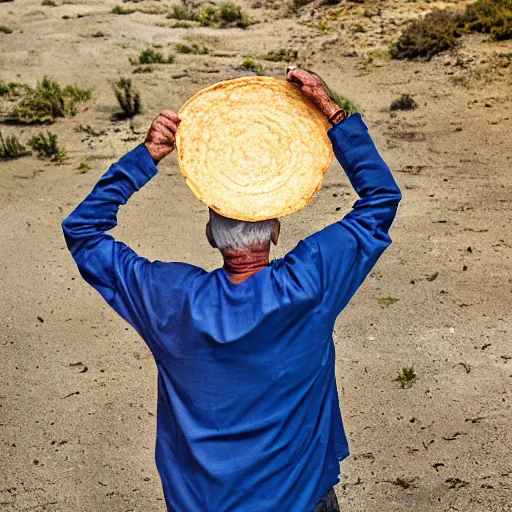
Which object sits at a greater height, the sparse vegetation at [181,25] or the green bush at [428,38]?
the green bush at [428,38]

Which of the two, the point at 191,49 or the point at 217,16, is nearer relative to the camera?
the point at 191,49

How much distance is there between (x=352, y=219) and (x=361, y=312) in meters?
3.25

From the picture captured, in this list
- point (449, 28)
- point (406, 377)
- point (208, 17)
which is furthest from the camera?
point (208, 17)

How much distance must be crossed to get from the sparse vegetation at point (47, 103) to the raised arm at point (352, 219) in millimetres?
7044

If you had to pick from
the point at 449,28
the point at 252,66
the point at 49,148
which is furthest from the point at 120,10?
the point at 49,148

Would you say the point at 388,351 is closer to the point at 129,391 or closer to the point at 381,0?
the point at 129,391

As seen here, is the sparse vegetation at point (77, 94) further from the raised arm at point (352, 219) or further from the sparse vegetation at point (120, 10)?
the raised arm at point (352, 219)

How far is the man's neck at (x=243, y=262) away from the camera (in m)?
1.88

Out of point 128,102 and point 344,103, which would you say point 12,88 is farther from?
point 344,103

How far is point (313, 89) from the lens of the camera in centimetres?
189

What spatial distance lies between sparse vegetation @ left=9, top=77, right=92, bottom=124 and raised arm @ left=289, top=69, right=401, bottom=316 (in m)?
7.04

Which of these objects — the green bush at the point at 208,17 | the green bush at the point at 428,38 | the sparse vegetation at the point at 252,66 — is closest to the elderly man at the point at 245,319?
the sparse vegetation at the point at 252,66

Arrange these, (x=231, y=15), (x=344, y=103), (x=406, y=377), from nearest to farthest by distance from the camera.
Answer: (x=406, y=377) → (x=344, y=103) → (x=231, y=15)

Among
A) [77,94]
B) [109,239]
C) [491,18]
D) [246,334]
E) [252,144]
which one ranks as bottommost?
[77,94]
